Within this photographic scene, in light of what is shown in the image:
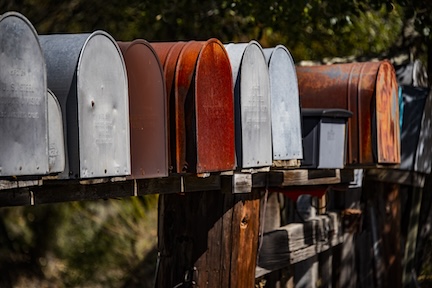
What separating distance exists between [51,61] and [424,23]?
16.5 ft

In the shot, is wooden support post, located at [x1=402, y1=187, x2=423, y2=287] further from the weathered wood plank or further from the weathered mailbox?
the weathered mailbox

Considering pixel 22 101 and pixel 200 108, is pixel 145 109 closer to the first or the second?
pixel 200 108

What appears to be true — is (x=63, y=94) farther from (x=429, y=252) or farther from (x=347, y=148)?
(x=429, y=252)

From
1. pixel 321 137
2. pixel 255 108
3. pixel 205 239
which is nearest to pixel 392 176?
pixel 321 137

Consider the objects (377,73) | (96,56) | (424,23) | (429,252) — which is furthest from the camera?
(429,252)

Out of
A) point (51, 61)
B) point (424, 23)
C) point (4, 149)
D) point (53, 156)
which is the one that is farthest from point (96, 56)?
point (424, 23)

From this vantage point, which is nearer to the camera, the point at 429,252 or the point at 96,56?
the point at 96,56

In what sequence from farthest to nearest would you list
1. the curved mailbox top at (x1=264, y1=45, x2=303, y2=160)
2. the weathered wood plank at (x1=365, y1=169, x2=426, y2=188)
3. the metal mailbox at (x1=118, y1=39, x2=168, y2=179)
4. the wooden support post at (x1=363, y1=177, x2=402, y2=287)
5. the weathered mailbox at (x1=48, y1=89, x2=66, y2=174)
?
the wooden support post at (x1=363, y1=177, x2=402, y2=287)
the weathered wood plank at (x1=365, y1=169, x2=426, y2=188)
the curved mailbox top at (x1=264, y1=45, x2=303, y2=160)
the metal mailbox at (x1=118, y1=39, x2=168, y2=179)
the weathered mailbox at (x1=48, y1=89, x2=66, y2=174)

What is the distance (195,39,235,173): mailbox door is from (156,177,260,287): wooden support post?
0.50 metres

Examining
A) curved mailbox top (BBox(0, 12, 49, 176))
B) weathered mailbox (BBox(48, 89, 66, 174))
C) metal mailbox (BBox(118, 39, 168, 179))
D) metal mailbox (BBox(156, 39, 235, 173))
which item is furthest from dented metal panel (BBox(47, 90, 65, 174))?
metal mailbox (BBox(156, 39, 235, 173))

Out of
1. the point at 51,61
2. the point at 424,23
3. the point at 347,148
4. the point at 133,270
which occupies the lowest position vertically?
the point at 133,270

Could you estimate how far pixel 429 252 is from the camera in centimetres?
996

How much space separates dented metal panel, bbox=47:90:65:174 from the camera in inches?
133

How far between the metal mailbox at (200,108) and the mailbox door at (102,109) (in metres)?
0.45
